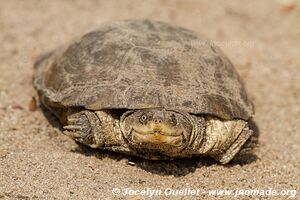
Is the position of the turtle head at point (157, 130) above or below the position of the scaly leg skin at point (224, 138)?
above

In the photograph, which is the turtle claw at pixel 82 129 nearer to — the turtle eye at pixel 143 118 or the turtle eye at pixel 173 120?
the turtle eye at pixel 143 118

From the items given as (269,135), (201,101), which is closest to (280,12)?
(269,135)

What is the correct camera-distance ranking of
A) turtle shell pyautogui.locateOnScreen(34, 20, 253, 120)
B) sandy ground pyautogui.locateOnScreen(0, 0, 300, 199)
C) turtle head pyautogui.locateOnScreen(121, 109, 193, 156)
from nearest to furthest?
1. turtle head pyautogui.locateOnScreen(121, 109, 193, 156)
2. sandy ground pyautogui.locateOnScreen(0, 0, 300, 199)
3. turtle shell pyautogui.locateOnScreen(34, 20, 253, 120)

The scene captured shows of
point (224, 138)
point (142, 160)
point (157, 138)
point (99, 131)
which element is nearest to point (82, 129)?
point (99, 131)

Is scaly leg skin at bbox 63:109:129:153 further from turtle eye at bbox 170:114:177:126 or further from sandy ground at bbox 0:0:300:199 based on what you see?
turtle eye at bbox 170:114:177:126

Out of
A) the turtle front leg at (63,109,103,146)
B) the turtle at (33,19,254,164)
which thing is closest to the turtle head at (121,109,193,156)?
the turtle at (33,19,254,164)

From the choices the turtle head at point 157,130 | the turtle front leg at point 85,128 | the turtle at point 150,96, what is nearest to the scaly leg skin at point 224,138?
the turtle at point 150,96

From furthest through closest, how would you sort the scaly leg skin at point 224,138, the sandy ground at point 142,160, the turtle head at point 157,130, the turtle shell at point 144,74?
1. the scaly leg skin at point 224,138
2. the turtle shell at point 144,74
3. the sandy ground at point 142,160
4. the turtle head at point 157,130
